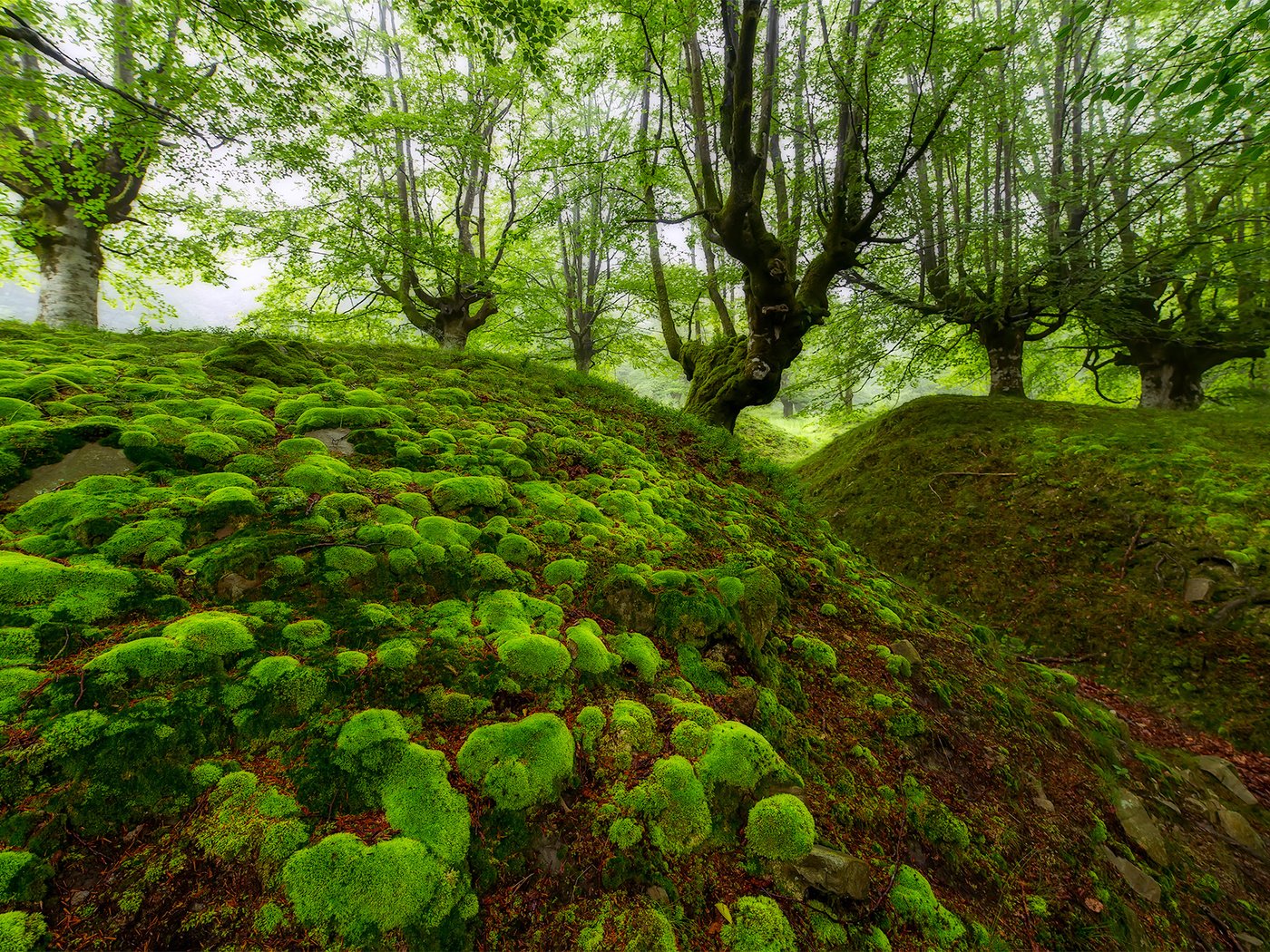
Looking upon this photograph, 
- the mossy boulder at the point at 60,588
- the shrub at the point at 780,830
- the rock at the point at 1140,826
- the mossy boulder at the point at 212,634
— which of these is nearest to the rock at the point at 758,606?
the shrub at the point at 780,830

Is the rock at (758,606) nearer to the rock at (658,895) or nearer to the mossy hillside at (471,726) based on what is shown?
the mossy hillside at (471,726)

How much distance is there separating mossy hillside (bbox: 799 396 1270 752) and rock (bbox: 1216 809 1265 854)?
132 centimetres

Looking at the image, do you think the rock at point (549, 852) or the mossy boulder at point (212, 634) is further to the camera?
the mossy boulder at point (212, 634)

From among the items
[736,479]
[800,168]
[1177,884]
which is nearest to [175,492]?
[736,479]

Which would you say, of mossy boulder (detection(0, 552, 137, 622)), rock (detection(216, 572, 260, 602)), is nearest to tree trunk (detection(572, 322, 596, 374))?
rock (detection(216, 572, 260, 602))

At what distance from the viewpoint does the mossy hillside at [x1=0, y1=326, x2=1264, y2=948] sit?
62.5 inches

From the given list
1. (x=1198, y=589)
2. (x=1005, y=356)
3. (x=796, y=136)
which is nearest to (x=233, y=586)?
(x=1198, y=589)

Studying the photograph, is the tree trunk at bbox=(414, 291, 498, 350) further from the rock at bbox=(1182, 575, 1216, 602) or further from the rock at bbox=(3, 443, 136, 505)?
the rock at bbox=(1182, 575, 1216, 602)

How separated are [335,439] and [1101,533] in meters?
9.75

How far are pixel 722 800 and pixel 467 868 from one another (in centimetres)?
119

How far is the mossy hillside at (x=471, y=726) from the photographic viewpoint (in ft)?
5.21

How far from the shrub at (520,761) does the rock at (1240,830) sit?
5.40 meters

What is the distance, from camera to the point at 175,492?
9.62ft

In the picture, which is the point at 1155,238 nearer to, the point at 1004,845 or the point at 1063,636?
the point at 1063,636
